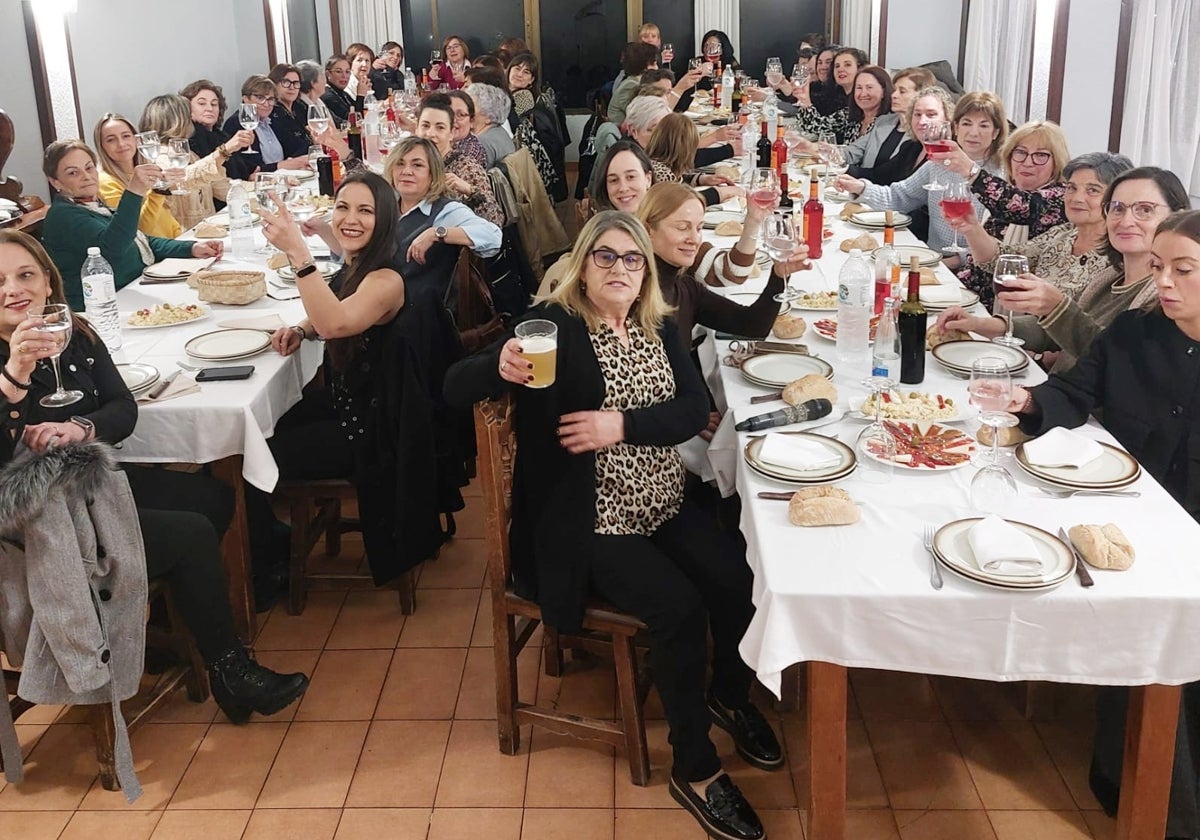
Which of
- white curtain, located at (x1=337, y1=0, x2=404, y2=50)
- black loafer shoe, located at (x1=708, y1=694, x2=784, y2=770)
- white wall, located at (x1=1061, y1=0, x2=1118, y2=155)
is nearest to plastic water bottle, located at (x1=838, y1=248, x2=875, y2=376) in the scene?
black loafer shoe, located at (x1=708, y1=694, x2=784, y2=770)

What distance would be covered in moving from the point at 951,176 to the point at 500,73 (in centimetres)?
308

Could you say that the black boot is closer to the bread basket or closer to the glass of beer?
the glass of beer

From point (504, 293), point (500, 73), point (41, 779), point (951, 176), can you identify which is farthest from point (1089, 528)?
point (500, 73)

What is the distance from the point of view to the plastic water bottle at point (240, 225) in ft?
14.1

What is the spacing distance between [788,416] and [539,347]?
595mm

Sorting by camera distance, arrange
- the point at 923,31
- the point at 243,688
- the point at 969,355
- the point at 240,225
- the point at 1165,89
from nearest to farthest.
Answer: the point at 243,688 < the point at 969,355 < the point at 240,225 < the point at 1165,89 < the point at 923,31

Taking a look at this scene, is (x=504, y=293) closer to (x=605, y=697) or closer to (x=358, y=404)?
(x=358, y=404)

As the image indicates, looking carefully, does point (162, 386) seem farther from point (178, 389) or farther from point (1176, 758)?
point (1176, 758)

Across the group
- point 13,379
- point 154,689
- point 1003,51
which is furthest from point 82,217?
point 1003,51

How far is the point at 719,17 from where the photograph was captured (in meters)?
11.0

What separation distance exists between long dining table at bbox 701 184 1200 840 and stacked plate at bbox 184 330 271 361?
1613 mm

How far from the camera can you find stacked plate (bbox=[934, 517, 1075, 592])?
1.81 m

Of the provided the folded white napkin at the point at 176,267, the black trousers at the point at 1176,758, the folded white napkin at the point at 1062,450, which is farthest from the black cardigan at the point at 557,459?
the folded white napkin at the point at 176,267

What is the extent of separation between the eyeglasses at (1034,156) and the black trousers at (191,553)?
2.72m
